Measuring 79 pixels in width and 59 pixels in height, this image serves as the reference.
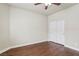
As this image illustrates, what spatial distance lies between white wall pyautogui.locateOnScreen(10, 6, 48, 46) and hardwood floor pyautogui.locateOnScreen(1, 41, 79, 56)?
0.12 metres

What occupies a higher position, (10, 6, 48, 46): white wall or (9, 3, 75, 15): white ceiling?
(9, 3, 75, 15): white ceiling

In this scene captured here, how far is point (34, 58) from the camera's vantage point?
4.44 ft

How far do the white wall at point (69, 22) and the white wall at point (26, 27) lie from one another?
25 centimetres

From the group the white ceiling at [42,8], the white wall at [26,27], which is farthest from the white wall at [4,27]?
the white ceiling at [42,8]

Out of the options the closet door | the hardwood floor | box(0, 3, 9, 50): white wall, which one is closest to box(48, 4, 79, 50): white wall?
the closet door

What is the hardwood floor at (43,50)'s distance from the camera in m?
1.45

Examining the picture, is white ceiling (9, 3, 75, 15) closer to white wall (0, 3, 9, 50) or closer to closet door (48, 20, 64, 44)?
closet door (48, 20, 64, 44)

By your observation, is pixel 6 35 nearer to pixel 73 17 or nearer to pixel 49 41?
pixel 49 41

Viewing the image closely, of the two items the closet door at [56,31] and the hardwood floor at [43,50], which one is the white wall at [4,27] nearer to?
the hardwood floor at [43,50]

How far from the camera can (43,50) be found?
158 centimetres

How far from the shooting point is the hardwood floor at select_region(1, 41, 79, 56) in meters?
1.45

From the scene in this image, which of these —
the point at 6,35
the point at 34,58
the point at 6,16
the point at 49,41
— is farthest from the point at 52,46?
the point at 6,16

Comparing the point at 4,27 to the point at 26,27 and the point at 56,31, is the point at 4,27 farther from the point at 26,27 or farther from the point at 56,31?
the point at 56,31

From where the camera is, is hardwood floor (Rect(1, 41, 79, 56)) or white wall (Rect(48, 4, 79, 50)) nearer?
hardwood floor (Rect(1, 41, 79, 56))
